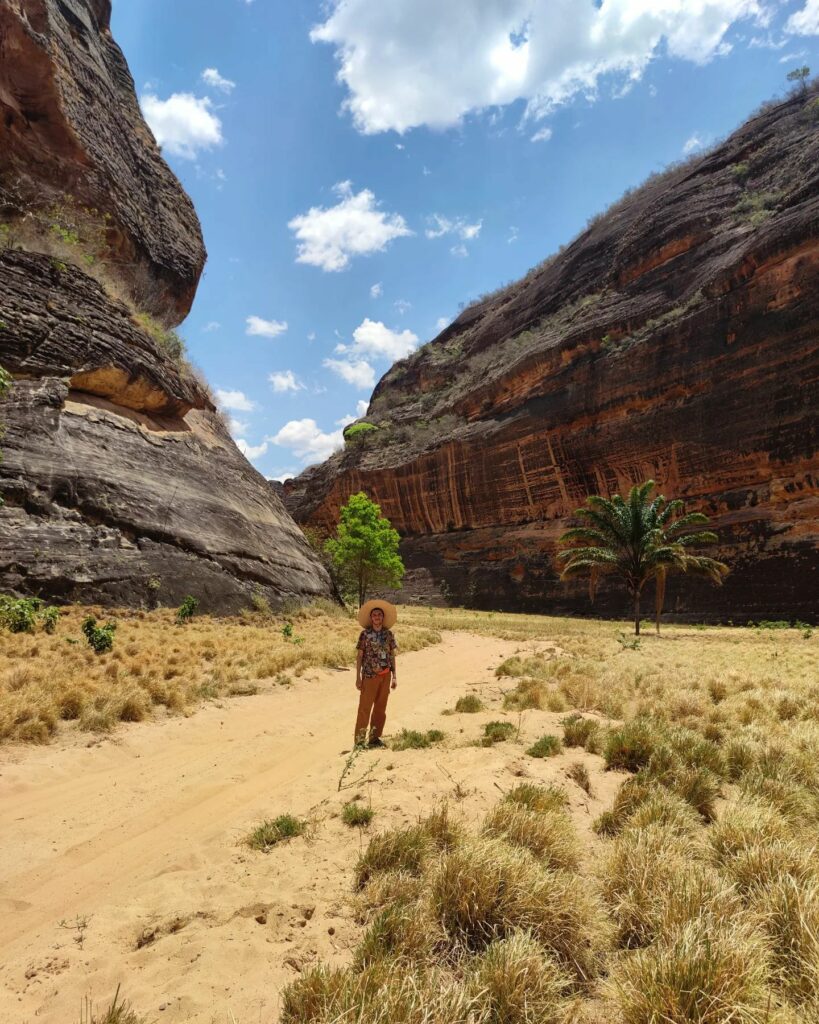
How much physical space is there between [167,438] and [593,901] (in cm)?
2065

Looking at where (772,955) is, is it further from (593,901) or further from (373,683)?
(373,683)

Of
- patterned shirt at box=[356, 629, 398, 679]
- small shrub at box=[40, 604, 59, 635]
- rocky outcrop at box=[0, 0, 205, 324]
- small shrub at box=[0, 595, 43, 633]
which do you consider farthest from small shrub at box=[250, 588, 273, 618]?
rocky outcrop at box=[0, 0, 205, 324]

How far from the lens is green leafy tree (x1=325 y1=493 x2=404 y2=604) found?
34.2m

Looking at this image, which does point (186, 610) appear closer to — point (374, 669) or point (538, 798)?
point (374, 669)

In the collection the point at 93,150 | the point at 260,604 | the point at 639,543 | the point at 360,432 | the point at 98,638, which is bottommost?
the point at 98,638

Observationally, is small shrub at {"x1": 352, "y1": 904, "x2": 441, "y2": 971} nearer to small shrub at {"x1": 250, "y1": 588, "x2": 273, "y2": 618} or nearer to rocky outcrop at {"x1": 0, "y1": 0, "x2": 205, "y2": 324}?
small shrub at {"x1": 250, "y1": 588, "x2": 273, "y2": 618}

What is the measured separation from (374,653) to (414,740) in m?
1.20

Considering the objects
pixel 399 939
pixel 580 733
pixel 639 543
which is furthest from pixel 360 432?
pixel 399 939

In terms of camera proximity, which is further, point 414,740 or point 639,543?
point 639,543

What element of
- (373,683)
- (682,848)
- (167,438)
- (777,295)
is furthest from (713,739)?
(777,295)

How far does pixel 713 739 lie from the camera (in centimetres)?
642

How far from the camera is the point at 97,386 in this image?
1798cm

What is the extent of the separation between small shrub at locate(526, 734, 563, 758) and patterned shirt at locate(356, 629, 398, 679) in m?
2.00

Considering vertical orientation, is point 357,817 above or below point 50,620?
below
